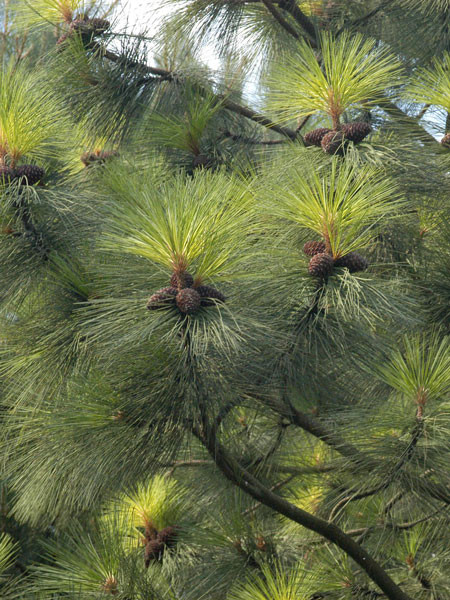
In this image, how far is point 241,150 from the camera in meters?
1.69

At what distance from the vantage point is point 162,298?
0.89 metres

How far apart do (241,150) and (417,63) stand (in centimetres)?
57

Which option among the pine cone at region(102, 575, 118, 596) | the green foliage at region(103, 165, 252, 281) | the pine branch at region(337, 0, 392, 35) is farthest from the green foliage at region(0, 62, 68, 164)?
the pine branch at region(337, 0, 392, 35)

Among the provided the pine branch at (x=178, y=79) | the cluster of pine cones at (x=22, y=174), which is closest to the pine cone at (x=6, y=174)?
the cluster of pine cones at (x=22, y=174)

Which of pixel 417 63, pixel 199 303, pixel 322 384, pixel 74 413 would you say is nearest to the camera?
pixel 199 303

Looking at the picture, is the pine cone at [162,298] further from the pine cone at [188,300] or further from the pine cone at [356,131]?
the pine cone at [356,131]

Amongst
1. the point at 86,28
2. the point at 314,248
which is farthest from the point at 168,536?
the point at 86,28

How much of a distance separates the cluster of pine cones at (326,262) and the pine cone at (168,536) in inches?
27.9

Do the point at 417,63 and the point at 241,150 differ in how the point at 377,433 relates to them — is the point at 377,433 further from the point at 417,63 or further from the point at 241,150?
the point at 417,63

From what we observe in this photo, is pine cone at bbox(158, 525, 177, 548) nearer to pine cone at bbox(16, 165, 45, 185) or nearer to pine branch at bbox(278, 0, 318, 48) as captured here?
pine cone at bbox(16, 165, 45, 185)

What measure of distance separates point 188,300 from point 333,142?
445mm

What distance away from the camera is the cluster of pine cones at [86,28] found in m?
1.48

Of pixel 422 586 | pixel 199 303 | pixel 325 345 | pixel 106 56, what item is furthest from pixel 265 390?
pixel 106 56

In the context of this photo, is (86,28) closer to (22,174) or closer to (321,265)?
(22,174)
